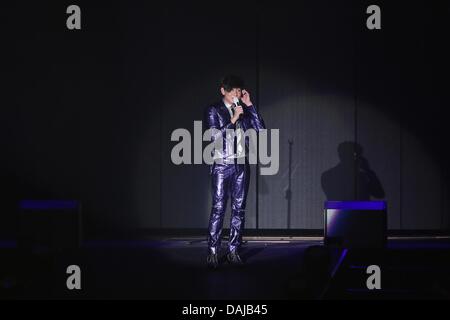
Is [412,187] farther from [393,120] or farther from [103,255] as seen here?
[103,255]

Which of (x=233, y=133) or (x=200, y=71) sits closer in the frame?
(x=233, y=133)

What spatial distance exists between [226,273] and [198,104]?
3.10m

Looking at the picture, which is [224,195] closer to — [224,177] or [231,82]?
[224,177]

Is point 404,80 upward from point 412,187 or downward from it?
upward

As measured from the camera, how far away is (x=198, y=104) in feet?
25.8

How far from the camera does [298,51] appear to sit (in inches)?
309

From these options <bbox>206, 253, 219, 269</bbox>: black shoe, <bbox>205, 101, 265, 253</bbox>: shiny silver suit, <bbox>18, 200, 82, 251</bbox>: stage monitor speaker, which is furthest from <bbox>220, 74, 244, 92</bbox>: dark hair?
<bbox>18, 200, 82, 251</bbox>: stage monitor speaker

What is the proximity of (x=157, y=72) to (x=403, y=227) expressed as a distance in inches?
142

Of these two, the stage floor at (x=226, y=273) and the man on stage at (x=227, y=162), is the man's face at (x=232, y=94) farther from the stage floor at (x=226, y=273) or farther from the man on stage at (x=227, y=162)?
the stage floor at (x=226, y=273)

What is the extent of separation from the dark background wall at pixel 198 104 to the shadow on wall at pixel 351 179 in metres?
0.02

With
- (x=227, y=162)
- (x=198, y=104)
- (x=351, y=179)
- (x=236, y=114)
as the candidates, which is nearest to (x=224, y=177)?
(x=227, y=162)

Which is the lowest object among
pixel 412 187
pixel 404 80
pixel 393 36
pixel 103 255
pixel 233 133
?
pixel 103 255
